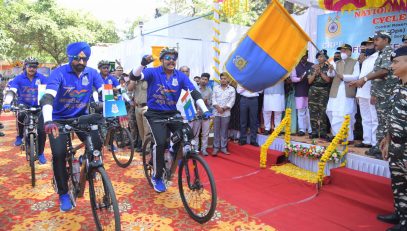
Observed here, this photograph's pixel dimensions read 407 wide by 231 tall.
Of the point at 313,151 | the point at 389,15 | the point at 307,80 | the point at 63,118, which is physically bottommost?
the point at 313,151

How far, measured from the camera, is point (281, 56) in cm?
488

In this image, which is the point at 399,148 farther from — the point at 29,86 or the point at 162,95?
the point at 29,86

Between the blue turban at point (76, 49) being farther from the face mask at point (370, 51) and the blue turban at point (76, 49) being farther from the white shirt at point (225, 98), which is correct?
the face mask at point (370, 51)

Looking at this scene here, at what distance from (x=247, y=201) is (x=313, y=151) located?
1805 millimetres

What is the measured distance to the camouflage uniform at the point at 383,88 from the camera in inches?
179

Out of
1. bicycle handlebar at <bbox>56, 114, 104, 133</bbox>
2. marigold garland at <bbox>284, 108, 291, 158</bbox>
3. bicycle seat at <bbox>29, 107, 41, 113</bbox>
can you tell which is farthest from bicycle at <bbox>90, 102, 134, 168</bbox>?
marigold garland at <bbox>284, 108, 291, 158</bbox>

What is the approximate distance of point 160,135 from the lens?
168 inches

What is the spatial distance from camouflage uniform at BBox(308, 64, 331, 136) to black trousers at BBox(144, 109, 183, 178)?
320cm

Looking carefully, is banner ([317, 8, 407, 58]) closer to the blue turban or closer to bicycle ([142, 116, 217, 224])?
bicycle ([142, 116, 217, 224])

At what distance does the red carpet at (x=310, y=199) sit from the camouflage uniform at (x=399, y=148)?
1.81 ft

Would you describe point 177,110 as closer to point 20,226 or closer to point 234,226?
point 234,226

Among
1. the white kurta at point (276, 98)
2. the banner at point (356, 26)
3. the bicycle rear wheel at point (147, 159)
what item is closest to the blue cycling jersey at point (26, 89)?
the bicycle rear wheel at point (147, 159)

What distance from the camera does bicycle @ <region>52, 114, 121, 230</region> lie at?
10.2 feet

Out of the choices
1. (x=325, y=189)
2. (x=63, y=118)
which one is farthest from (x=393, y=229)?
(x=63, y=118)
